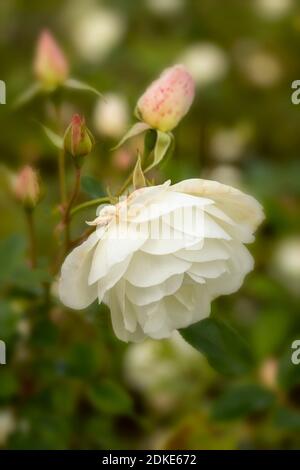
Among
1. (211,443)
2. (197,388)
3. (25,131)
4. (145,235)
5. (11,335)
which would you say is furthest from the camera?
(25,131)

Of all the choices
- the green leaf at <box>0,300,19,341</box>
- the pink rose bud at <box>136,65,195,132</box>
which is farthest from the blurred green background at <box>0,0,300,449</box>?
the pink rose bud at <box>136,65,195,132</box>

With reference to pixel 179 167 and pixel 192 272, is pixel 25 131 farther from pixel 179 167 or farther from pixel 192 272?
Answer: pixel 192 272

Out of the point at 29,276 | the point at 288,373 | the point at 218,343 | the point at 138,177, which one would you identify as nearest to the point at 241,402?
the point at 288,373

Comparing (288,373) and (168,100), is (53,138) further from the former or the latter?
(288,373)

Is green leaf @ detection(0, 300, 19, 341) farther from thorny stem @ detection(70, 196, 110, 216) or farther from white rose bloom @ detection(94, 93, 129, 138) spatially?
white rose bloom @ detection(94, 93, 129, 138)

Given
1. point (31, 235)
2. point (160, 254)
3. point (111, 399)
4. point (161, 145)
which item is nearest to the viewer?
point (160, 254)
